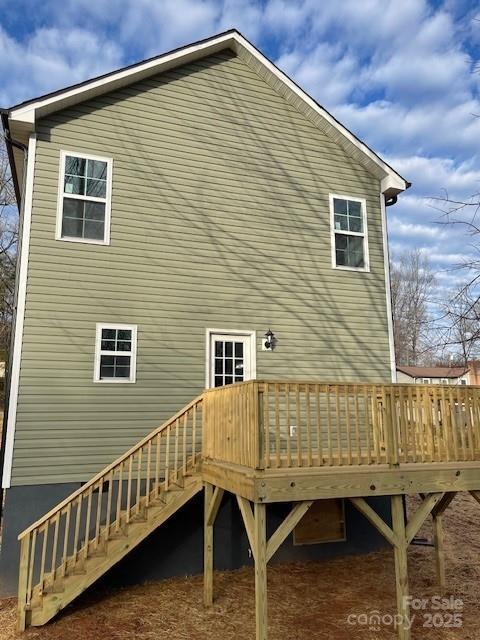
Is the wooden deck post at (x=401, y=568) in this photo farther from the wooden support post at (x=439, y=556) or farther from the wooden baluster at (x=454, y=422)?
the wooden support post at (x=439, y=556)

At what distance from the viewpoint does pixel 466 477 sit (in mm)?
5699

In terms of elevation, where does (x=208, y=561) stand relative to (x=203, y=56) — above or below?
below

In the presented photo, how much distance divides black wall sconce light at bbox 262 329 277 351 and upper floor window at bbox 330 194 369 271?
2102 millimetres

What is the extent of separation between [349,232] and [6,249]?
16767 millimetres

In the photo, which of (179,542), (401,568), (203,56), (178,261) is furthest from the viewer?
(203,56)

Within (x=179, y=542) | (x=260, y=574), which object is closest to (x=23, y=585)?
(x=179, y=542)

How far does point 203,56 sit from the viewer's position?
28.3 ft

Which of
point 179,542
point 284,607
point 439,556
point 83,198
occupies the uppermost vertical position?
point 83,198

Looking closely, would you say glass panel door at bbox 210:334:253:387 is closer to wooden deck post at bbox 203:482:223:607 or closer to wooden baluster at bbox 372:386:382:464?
wooden deck post at bbox 203:482:223:607

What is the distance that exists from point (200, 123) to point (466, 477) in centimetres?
708

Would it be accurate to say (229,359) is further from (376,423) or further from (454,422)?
(454,422)

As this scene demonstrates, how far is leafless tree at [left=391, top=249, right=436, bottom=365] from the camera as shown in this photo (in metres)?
35.2

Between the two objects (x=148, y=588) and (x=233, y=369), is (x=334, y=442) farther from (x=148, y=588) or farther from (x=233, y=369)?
(x=148, y=588)

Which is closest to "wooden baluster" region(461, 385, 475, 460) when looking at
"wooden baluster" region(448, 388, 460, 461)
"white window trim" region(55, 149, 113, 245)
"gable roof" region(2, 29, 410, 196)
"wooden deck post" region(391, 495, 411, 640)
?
→ "wooden baluster" region(448, 388, 460, 461)
